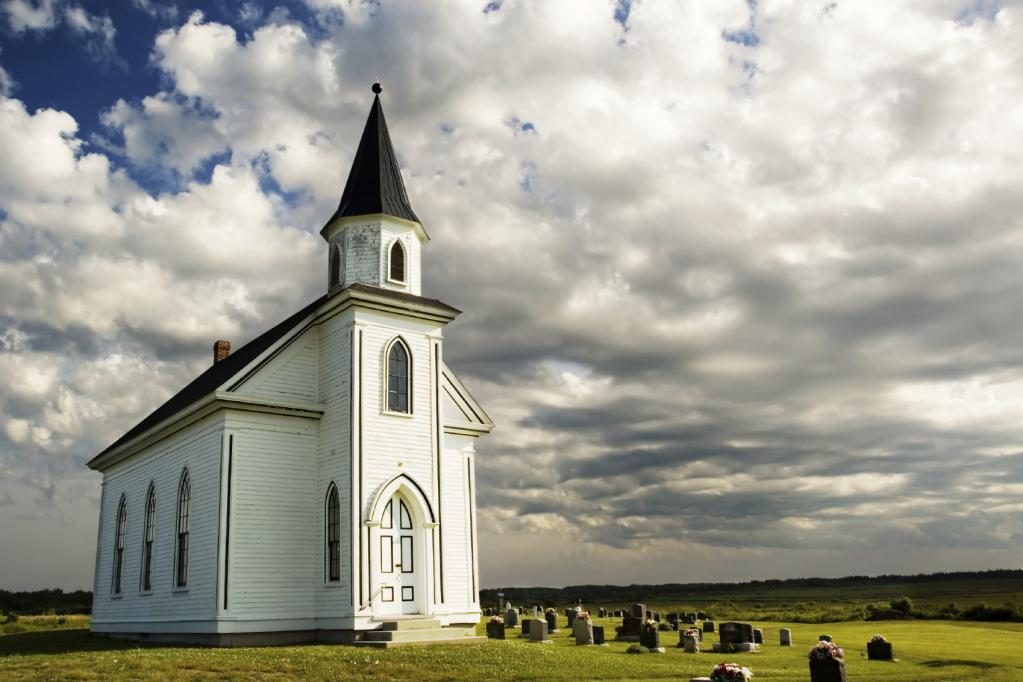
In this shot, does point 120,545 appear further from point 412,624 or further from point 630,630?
point 630,630

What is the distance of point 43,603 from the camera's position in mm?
82688

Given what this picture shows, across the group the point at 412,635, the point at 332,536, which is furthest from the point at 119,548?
the point at 412,635

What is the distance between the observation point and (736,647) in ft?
92.3

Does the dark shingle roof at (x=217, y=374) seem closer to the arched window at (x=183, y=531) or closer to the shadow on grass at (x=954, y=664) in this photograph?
the arched window at (x=183, y=531)

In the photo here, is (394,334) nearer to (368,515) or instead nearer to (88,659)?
(368,515)

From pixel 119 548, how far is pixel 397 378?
14.2 m

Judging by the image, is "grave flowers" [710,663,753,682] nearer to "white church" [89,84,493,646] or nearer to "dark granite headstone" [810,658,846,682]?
"dark granite headstone" [810,658,846,682]

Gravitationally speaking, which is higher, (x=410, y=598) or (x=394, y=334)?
(x=394, y=334)

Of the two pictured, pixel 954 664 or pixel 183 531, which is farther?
pixel 183 531

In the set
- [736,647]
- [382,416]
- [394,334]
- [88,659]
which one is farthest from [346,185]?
[736,647]

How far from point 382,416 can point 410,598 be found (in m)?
4.87

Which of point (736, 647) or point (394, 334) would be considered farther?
point (736, 647)

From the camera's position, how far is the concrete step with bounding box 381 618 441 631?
2162 centimetres

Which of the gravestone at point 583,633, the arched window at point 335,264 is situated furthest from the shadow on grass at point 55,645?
the gravestone at point 583,633
